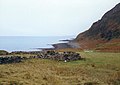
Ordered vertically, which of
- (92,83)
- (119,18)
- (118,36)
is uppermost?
(119,18)

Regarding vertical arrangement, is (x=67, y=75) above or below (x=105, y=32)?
below

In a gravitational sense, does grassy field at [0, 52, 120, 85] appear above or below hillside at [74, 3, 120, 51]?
below

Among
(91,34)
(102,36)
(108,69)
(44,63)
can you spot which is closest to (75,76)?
(108,69)

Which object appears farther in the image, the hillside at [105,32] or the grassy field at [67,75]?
the hillside at [105,32]

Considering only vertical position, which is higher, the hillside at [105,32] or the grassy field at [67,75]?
the hillside at [105,32]

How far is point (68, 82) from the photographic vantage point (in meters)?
28.5

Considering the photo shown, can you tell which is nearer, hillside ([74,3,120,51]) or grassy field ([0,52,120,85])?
grassy field ([0,52,120,85])

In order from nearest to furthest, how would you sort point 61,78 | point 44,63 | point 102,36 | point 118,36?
point 61,78
point 44,63
point 118,36
point 102,36

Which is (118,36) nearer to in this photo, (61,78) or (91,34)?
(91,34)

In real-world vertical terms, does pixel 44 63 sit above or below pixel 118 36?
below

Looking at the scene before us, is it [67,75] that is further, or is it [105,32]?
[105,32]

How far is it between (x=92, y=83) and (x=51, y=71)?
7.80 meters

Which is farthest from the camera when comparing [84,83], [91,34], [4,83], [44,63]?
[91,34]

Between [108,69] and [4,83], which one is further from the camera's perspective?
[108,69]
